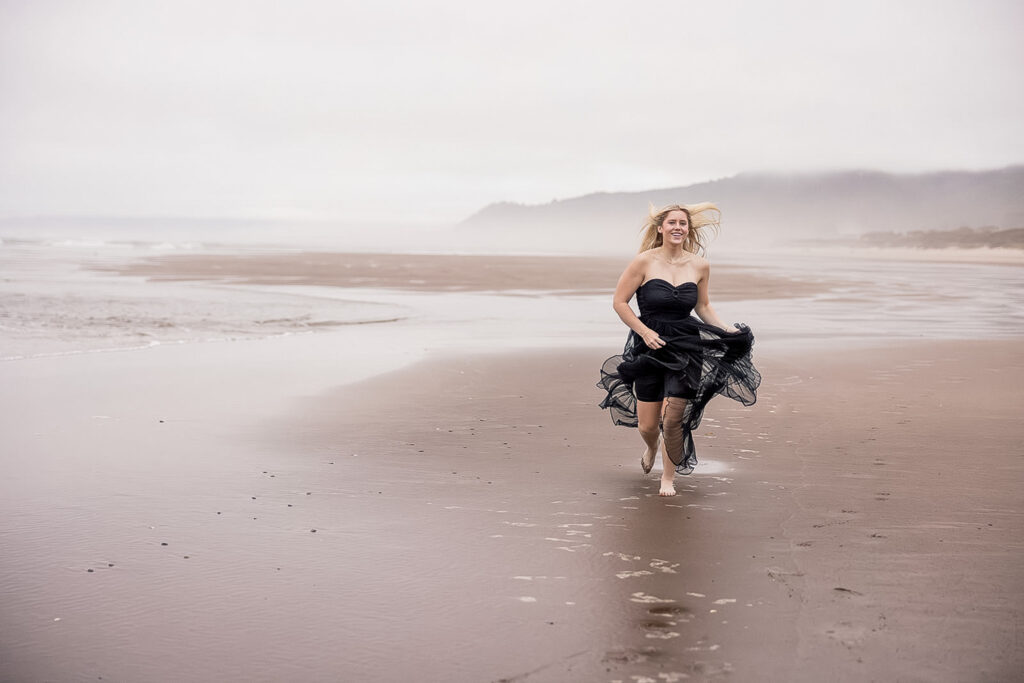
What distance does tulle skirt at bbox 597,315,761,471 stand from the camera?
611 cm

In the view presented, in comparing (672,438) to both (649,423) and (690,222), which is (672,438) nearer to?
(649,423)

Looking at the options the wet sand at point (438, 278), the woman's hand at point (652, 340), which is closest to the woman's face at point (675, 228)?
the woman's hand at point (652, 340)

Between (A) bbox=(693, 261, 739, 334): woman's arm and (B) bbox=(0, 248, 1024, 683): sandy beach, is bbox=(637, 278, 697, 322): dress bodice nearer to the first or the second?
(A) bbox=(693, 261, 739, 334): woman's arm

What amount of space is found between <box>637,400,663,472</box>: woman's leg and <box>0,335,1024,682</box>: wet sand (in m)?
0.20

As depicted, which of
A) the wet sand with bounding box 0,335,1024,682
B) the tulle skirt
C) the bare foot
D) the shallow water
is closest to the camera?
the wet sand with bounding box 0,335,1024,682

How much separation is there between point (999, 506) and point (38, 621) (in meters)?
5.05

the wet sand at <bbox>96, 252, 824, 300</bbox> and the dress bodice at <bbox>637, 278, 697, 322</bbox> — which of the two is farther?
the wet sand at <bbox>96, 252, 824, 300</bbox>

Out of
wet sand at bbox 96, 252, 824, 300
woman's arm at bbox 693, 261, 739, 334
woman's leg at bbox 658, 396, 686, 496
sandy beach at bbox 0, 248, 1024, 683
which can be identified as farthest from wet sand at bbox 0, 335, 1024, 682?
wet sand at bbox 96, 252, 824, 300

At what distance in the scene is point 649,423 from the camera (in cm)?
640

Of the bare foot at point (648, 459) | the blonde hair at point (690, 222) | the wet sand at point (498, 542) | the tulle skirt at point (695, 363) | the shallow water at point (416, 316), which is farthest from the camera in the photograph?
the shallow water at point (416, 316)

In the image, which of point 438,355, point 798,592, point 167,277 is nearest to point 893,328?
point 438,355

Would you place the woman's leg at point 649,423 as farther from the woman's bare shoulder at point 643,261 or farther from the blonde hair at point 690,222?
the blonde hair at point 690,222

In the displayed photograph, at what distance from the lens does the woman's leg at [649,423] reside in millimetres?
6367

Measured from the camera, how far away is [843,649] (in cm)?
372
